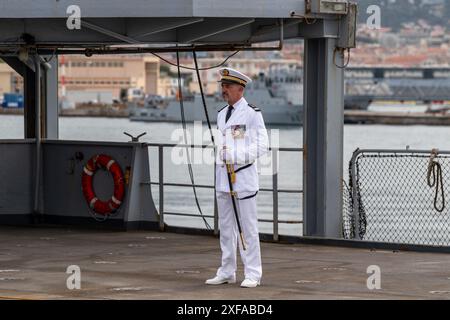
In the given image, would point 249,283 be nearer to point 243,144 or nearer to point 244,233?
point 244,233

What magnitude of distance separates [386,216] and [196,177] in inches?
924

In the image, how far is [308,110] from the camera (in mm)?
16469

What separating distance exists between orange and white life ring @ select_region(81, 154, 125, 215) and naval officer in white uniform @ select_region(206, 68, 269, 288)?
563cm

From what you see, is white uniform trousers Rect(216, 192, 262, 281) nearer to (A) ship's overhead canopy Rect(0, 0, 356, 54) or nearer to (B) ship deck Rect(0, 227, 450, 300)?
(B) ship deck Rect(0, 227, 450, 300)

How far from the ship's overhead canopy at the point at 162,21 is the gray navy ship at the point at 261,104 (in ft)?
359

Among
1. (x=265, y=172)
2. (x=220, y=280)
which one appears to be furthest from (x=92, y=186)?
(x=220, y=280)

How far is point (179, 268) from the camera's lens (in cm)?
1374

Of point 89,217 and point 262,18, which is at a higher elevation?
point 262,18

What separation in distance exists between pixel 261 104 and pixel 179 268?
120025mm

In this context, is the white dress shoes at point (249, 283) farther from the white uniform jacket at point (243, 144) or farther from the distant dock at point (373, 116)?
the distant dock at point (373, 116)

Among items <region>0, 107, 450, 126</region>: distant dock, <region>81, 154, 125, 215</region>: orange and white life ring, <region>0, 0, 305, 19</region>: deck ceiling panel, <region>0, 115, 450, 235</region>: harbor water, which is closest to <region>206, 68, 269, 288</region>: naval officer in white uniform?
<region>0, 0, 305, 19</region>: deck ceiling panel

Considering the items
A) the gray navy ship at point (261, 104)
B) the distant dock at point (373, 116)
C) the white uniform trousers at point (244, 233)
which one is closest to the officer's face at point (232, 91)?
the white uniform trousers at point (244, 233)

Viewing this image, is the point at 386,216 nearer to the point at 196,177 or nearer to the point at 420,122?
the point at 196,177
